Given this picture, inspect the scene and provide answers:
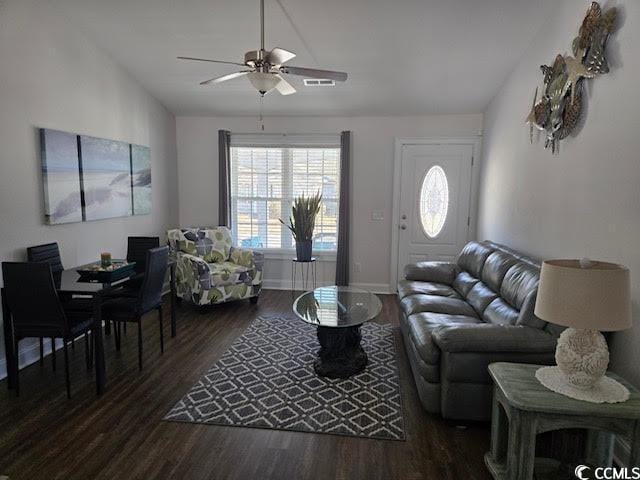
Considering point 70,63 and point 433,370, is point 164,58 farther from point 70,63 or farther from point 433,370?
point 433,370

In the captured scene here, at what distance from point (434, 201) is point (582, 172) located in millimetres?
2845

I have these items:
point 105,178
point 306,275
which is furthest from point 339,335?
point 105,178

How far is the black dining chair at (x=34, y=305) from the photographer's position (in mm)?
2738

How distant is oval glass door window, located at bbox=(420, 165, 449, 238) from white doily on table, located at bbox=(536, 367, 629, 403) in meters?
3.61

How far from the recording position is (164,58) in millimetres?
4289

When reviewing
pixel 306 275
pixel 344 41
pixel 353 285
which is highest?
pixel 344 41

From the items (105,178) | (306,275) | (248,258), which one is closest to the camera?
(105,178)

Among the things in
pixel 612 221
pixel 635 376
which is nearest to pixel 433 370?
pixel 635 376

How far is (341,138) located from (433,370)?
365cm

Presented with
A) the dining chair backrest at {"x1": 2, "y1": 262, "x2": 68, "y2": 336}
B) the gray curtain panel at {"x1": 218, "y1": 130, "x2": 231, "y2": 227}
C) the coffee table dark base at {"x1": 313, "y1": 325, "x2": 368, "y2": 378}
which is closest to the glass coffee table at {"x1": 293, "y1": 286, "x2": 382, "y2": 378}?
the coffee table dark base at {"x1": 313, "y1": 325, "x2": 368, "y2": 378}

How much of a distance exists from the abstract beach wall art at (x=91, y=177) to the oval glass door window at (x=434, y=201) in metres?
3.50

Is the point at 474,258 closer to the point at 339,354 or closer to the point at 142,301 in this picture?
the point at 339,354

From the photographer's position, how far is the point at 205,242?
17.1ft

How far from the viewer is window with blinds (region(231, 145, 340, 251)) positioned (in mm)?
5715
